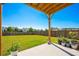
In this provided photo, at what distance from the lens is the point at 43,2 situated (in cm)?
345

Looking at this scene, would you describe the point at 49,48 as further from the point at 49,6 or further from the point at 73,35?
the point at 49,6

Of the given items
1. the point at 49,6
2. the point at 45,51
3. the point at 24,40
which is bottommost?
the point at 45,51

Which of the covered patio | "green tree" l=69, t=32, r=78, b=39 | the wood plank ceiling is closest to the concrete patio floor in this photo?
the covered patio

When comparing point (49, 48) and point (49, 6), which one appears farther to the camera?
point (49, 48)

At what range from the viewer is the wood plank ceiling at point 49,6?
141 inches

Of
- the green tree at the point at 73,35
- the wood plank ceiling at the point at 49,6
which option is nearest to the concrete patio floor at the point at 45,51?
the green tree at the point at 73,35

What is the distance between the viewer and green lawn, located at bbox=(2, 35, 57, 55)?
3641 mm

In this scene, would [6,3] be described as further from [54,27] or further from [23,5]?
[54,27]

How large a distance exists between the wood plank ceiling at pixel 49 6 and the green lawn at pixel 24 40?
515 millimetres

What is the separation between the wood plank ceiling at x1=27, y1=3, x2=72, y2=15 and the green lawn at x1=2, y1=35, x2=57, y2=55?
0.51 metres

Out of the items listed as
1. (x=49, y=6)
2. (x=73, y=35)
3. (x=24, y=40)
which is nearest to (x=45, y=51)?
(x=24, y=40)

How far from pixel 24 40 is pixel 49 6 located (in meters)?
0.80

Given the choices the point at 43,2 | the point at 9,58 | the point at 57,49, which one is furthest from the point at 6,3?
the point at 57,49

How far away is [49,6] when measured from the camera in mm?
3652
